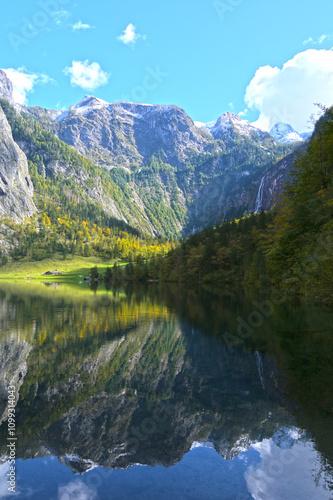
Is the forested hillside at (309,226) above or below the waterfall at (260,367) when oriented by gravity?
above

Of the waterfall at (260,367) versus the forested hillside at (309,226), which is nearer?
the waterfall at (260,367)

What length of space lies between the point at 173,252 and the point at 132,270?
3378 cm

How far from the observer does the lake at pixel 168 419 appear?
28.5ft

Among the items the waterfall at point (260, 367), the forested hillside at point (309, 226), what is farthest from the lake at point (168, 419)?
the forested hillside at point (309, 226)

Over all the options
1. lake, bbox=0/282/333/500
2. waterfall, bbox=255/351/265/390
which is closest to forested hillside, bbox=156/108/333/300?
lake, bbox=0/282/333/500

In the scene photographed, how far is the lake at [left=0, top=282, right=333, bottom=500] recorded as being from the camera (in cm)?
867

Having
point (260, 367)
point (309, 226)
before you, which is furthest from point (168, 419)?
point (309, 226)

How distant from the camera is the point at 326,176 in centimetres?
3997

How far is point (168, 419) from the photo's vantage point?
12234mm

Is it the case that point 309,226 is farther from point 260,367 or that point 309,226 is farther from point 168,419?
point 168,419

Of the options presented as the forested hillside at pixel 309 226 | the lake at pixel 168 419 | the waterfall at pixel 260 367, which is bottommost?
the lake at pixel 168 419

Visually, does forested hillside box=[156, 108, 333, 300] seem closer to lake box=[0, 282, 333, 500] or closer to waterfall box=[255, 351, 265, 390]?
lake box=[0, 282, 333, 500]

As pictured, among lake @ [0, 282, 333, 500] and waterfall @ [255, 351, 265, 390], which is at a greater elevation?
waterfall @ [255, 351, 265, 390]

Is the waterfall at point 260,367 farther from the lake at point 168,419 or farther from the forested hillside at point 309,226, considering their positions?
the forested hillside at point 309,226
